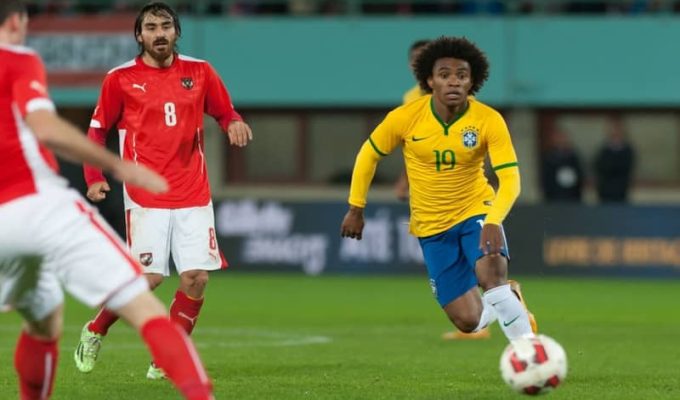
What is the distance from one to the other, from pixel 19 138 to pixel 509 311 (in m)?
3.94

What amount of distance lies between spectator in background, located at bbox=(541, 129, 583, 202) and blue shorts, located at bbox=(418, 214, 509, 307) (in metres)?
16.3

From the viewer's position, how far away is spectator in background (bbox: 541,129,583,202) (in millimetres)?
27016

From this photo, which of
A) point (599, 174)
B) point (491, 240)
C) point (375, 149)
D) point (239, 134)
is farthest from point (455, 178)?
point (599, 174)

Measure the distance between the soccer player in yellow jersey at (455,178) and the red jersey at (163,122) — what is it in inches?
41.1

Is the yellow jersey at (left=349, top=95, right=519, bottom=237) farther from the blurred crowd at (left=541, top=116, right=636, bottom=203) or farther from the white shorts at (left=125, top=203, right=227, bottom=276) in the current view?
the blurred crowd at (left=541, top=116, right=636, bottom=203)

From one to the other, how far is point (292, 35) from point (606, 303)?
39.1ft

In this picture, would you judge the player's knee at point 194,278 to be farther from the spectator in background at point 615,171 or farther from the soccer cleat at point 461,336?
the spectator in background at point 615,171

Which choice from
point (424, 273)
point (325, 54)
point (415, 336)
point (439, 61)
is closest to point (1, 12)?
point (439, 61)

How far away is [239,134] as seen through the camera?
396 inches

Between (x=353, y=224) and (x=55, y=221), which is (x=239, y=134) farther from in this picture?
(x=55, y=221)

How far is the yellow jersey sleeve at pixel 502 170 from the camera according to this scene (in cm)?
949

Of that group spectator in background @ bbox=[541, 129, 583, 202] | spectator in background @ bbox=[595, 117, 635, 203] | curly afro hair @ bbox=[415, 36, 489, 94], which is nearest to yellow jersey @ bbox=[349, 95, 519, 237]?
curly afro hair @ bbox=[415, 36, 489, 94]

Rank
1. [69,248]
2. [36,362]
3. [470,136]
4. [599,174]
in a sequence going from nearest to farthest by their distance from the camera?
[69,248], [36,362], [470,136], [599,174]

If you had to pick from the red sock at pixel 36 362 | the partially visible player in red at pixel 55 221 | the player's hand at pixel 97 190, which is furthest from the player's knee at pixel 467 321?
the partially visible player in red at pixel 55 221
